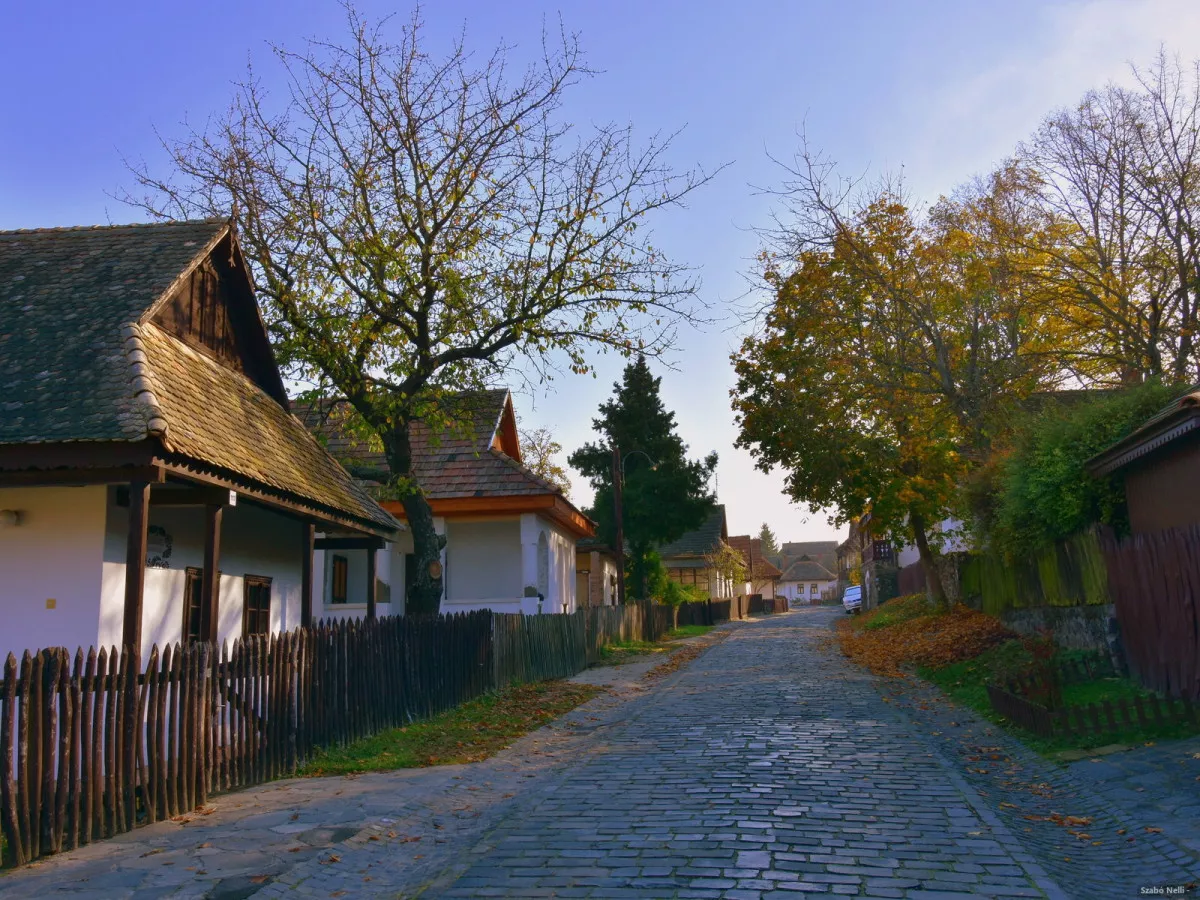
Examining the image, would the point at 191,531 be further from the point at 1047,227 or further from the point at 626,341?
the point at 1047,227

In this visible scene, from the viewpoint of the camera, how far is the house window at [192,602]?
1185 centimetres

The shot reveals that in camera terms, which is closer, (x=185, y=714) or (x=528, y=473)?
(x=185, y=714)

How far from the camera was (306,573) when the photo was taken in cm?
1427

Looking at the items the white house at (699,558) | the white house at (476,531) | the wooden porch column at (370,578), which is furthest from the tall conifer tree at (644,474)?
the wooden porch column at (370,578)

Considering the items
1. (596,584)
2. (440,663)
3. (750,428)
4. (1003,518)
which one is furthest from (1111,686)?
(596,584)

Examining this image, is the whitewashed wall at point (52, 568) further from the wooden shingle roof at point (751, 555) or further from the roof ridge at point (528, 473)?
the wooden shingle roof at point (751, 555)

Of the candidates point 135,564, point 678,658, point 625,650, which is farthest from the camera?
point 625,650

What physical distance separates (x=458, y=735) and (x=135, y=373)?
602cm

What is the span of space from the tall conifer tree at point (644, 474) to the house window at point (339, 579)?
1784 cm

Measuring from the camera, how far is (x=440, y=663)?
1452 cm

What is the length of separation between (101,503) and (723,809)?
6.59 meters

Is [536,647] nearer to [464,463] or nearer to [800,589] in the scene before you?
[464,463]

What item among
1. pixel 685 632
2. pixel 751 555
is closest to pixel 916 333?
pixel 685 632

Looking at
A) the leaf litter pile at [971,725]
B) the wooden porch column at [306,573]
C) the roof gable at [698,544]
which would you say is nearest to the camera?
the leaf litter pile at [971,725]
